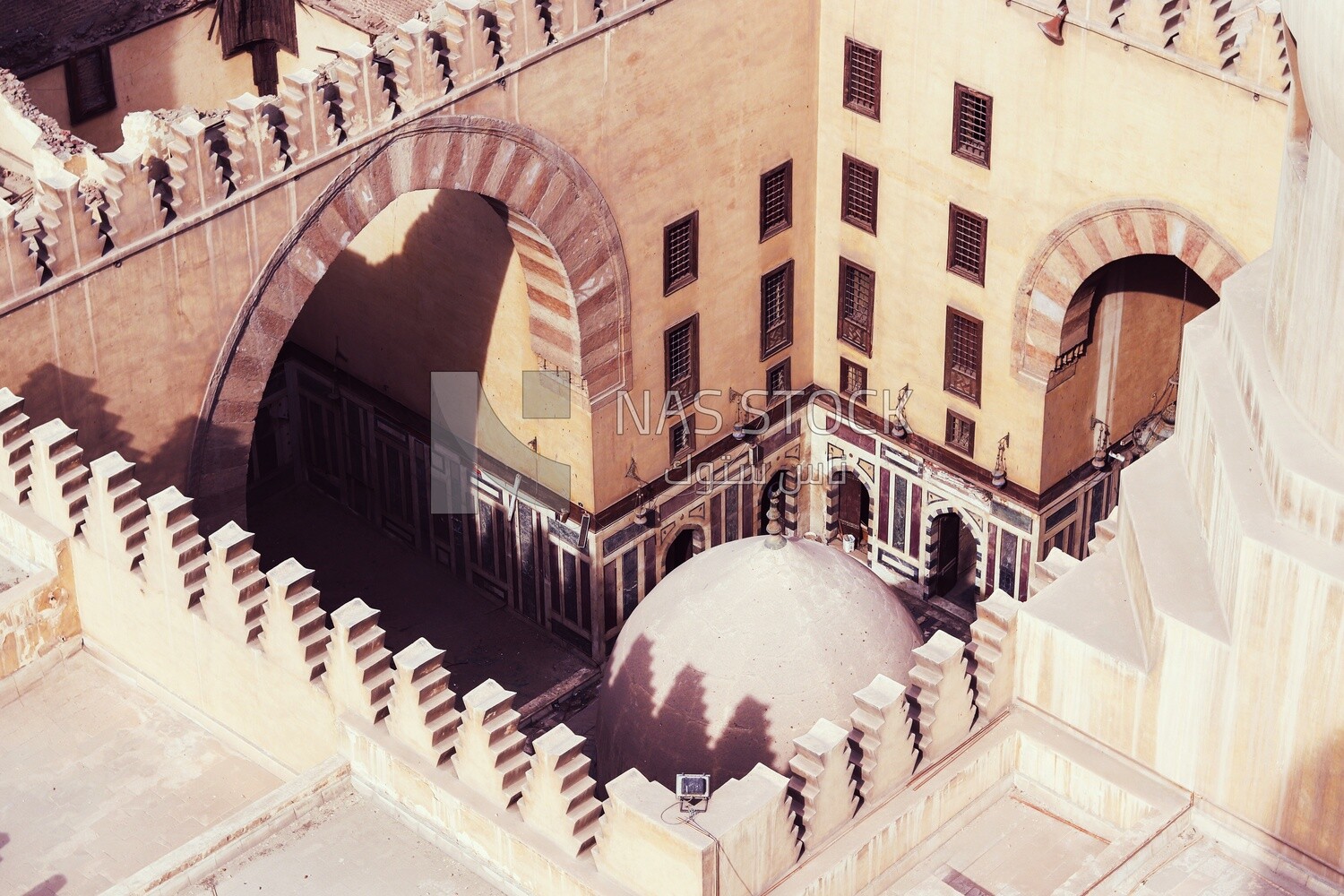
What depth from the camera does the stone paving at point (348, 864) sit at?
91.4 ft

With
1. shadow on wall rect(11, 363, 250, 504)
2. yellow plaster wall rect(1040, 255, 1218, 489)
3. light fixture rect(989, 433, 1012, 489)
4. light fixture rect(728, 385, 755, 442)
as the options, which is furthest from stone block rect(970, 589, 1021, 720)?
light fixture rect(728, 385, 755, 442)

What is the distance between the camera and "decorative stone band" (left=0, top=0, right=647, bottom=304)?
35.0 meters

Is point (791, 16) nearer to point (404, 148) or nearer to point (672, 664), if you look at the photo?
point (404, 148)

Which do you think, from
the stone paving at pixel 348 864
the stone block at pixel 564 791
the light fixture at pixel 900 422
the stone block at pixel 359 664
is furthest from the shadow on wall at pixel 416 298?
the stone block at pixel 564 791

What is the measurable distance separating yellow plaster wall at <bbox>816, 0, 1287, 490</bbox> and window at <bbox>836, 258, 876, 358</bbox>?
0.22 metres

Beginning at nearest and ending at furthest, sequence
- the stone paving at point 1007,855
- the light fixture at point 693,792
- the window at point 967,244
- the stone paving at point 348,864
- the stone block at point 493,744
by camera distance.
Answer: the light fixture at point 693,792, the stone block at point 493,744, the stone paving at point 348,864, the stone paving at point 1007,855, the window at point 967,244

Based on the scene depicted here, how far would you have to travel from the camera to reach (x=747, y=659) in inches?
1233

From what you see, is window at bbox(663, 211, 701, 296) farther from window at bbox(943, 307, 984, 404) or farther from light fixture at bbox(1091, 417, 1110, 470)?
light fixture at bbox(1091, 417, 1110, 470)

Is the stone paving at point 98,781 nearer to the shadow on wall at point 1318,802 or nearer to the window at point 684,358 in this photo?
the shadow on wall at point 1318,802

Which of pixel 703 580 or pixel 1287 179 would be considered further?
pixel 703 580

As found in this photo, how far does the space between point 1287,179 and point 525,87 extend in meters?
17.1

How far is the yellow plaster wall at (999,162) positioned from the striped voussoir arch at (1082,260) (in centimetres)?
21

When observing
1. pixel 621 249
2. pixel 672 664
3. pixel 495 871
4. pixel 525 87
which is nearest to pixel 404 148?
pixel 525 87

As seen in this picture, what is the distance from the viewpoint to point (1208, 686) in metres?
26.6
